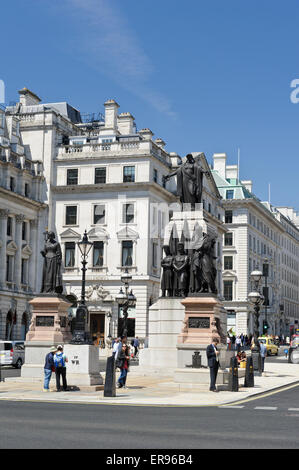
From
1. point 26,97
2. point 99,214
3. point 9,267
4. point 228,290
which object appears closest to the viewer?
point 9,267

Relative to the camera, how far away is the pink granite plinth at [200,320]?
2427 cm

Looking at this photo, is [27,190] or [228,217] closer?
[27,190]

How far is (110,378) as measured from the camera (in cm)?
1919

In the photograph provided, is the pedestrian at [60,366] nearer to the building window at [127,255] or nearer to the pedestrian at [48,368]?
the pedestrian at [48,368]

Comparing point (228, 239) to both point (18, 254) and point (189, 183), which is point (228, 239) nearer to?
point (18, 254)

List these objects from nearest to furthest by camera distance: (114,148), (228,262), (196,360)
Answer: (196,360) → (114,148) → (228,262)

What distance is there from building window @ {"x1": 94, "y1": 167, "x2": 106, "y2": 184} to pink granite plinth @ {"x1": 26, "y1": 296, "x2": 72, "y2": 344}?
42.3 meters

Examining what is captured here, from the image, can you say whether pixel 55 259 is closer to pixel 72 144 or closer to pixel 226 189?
pixel 72 144

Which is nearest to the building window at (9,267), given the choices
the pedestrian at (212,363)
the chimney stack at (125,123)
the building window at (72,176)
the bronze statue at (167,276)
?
the building window at (72,176)

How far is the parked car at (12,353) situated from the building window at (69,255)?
2630 cm

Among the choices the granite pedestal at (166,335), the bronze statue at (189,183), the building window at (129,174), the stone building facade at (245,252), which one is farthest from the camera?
the stone building facade at (245,252)

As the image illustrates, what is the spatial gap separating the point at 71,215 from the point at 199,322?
46.2 m

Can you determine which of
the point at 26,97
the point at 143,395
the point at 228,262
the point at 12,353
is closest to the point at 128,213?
the point at 26,97

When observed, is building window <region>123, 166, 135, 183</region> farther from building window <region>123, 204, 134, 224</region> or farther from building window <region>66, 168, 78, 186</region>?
building window <region>66, 168, 78, 186</region>
